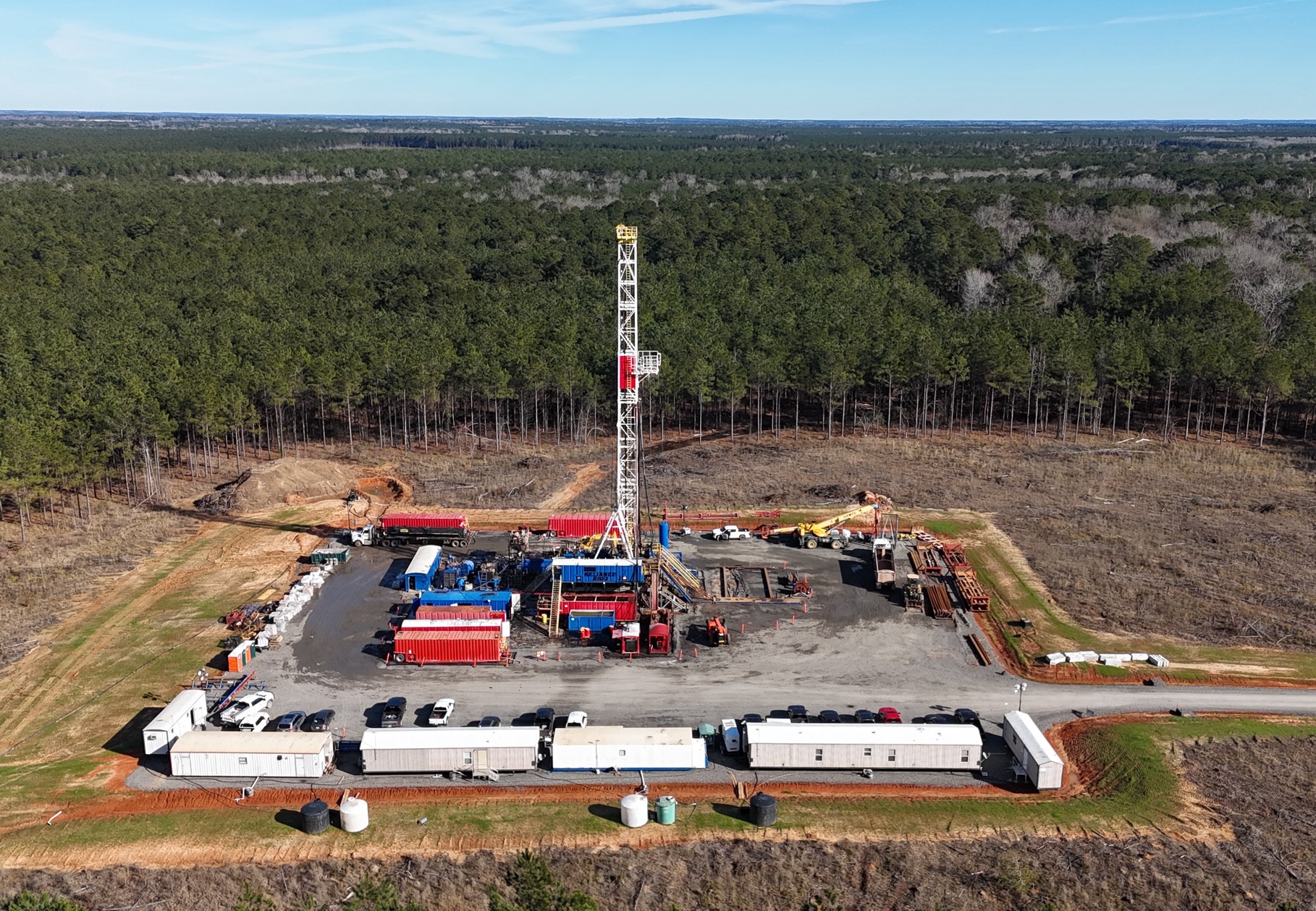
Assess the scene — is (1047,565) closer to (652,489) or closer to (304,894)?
(652,489)

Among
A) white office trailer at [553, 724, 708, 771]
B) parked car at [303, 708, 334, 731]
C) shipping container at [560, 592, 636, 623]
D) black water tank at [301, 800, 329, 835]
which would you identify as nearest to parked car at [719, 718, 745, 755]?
white office trailer at [553, 724, 708, 771]

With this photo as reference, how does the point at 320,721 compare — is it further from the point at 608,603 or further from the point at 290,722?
the point at 608,603

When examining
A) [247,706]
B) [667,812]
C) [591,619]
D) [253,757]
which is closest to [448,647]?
[591,619]

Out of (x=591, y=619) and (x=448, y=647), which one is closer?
(x=448, y=647)

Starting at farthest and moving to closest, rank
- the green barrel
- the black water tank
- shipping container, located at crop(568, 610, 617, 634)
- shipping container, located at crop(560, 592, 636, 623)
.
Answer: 1. shipping container, located at crop(560, 592, 636, 623)
2. shipping container, located at crop(568, 610, 617, 634)
3. the green barrel
4. the black water tank

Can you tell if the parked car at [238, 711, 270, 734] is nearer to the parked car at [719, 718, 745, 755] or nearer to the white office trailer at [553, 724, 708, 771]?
the white office trailer at [553, 724, 708, 771]

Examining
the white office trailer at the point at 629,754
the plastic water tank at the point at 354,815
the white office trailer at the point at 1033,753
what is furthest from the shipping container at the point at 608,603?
the white office trailer at the point at 1033,753
